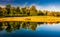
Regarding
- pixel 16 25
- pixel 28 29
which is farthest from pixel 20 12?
pixel 28 29

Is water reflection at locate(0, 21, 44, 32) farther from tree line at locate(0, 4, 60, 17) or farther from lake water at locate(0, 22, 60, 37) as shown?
tree line at locate(0, 4, 60, 17)

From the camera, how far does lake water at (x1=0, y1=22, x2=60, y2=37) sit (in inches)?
152

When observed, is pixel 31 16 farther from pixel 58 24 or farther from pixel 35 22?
pixel 58 24

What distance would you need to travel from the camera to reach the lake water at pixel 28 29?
12.7 feet

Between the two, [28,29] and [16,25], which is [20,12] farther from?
[28,29]

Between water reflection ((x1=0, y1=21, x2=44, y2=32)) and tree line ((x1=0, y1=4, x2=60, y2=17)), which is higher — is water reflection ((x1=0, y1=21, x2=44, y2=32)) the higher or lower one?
the lower one

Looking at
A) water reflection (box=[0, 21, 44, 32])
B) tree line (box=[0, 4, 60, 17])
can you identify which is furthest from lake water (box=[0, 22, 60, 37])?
tree line (box=[0, 4, 60, 17])

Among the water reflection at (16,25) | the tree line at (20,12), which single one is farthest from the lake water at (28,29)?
the tree line at (20,12)

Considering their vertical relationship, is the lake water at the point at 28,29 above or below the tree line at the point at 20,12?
below

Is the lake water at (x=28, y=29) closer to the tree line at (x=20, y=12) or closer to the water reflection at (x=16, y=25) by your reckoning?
the water reflection at (x=16, y=25)

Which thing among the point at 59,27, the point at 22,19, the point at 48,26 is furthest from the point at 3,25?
the point at 59,27

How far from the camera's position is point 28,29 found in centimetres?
392

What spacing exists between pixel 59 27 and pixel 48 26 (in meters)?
0.24

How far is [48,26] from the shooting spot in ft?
12.8
